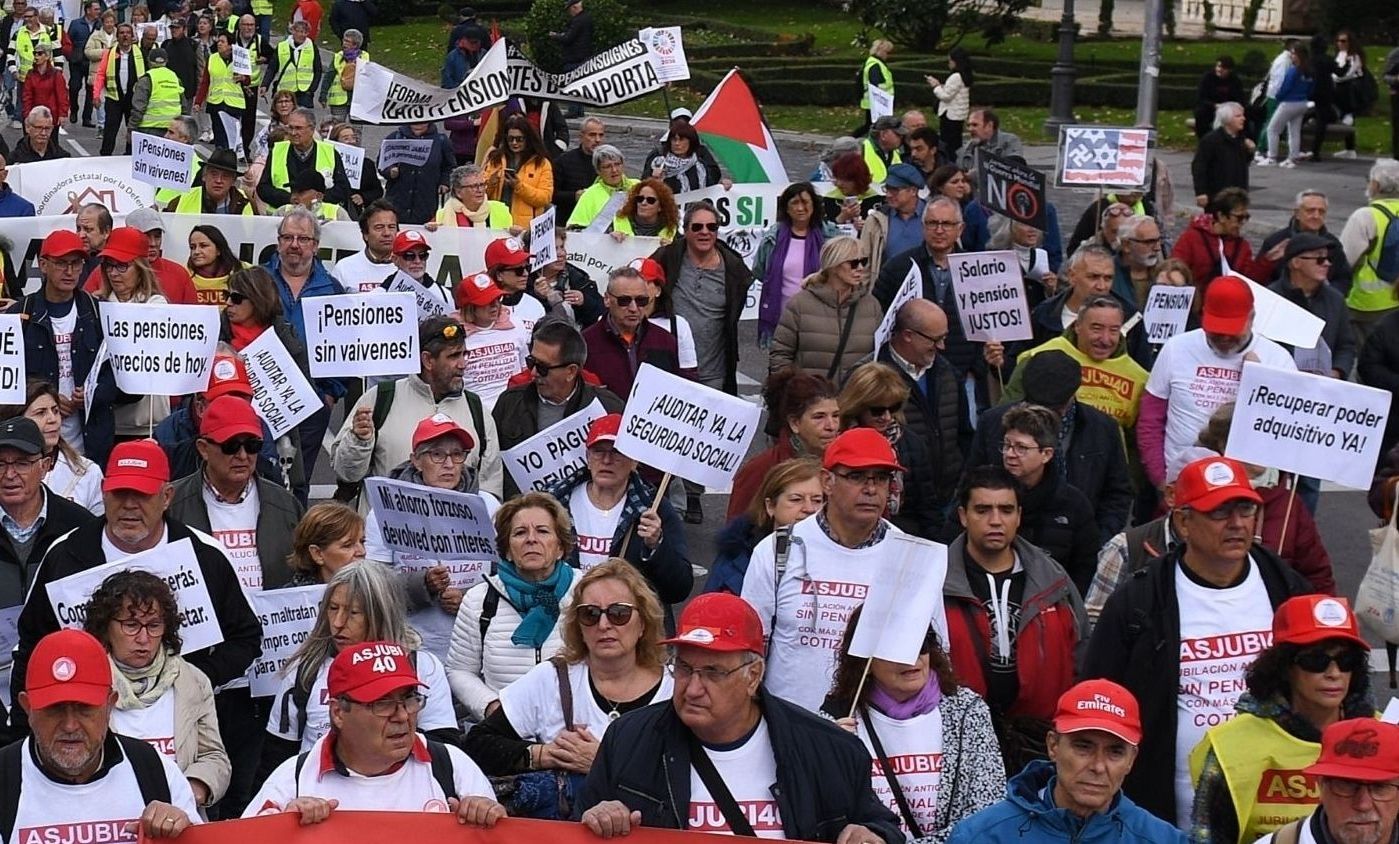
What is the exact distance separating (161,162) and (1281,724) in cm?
1136

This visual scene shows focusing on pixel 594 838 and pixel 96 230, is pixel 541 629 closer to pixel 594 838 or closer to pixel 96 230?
pixel 594 838

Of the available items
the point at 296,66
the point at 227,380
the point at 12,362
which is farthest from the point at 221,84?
the point at 227,380

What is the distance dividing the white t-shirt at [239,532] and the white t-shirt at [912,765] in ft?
9.00

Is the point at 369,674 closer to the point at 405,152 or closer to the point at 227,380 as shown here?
the point at 227,380

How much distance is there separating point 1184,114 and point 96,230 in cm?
2379

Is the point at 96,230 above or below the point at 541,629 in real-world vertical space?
above

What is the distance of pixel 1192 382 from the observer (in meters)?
9.73

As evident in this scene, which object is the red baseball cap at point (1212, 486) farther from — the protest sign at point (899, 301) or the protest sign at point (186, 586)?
the protest sign at point (899, 301)

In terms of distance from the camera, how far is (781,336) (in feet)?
37.1

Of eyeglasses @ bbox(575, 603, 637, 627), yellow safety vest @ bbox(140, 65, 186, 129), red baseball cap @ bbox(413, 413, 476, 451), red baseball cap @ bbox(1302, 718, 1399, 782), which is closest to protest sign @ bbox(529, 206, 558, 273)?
red baseball cap @ bbox(413, 413, 476, 451)

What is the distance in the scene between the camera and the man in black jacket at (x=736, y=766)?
5.39 m

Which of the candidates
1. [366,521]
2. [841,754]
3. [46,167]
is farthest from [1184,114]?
[841,754]

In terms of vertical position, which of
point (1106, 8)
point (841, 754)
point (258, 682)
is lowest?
point (258, 682)

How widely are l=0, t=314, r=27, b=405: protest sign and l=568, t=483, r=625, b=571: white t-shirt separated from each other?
2.48m
